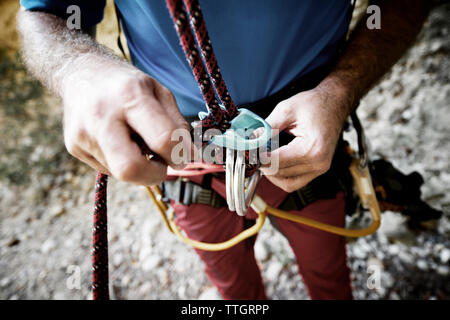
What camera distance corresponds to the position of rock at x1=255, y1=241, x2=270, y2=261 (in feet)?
4.88

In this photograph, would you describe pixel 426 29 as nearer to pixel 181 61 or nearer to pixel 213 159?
pixel 181 61

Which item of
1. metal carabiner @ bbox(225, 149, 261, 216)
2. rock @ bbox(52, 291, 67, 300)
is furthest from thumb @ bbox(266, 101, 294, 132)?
rock @ bbox(52, 291, 67, 300)

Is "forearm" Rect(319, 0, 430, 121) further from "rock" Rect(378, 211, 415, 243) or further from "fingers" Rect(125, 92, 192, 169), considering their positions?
"rock" Rect(378, 211, 415, 243)

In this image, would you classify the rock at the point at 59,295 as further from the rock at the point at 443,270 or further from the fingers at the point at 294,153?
the rock at the point at 443,270

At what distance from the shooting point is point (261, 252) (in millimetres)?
1506

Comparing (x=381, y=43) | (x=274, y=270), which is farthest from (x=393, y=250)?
(x=381, y=43)

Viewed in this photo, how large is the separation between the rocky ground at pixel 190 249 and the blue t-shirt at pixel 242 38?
3.71 ft

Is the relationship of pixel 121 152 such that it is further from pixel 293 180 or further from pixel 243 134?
pixel 293 180

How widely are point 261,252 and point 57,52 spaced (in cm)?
140

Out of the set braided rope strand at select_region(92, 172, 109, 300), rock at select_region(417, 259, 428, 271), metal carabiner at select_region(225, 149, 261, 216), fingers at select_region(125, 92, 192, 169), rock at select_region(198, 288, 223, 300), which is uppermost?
fingers at select_region(125, 92, 192, 169)

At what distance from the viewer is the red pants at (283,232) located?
868mm

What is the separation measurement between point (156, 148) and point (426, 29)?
92.9 inches

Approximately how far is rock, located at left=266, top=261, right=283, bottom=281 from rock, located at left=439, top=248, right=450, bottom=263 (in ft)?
2.60
